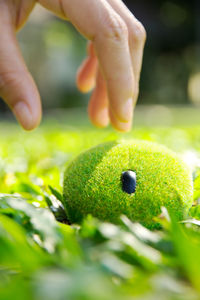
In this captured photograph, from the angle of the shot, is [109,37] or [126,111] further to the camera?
[126,111]

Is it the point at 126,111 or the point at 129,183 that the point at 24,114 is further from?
the point at 129,183

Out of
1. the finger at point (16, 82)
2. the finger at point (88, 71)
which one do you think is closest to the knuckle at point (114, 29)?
the finger at point (16, 82)

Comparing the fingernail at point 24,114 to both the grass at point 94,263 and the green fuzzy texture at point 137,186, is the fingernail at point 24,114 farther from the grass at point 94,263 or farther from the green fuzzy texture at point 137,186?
the grass at point 94,263

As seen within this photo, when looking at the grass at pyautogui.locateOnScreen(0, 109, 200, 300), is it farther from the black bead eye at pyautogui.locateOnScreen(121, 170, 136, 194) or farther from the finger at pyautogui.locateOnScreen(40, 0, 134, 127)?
the finger at pyautogui.locateOnScreen(40, 0, 134, 127)

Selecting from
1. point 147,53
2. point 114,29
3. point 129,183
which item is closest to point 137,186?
point 129,183

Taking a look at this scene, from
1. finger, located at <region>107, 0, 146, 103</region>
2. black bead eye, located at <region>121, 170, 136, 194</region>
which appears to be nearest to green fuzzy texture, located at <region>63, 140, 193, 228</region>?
black bead eye, located at <region>121, 170, 136, 194</region>

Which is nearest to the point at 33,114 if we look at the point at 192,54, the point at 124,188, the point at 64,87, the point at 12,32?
the point at 12,32
